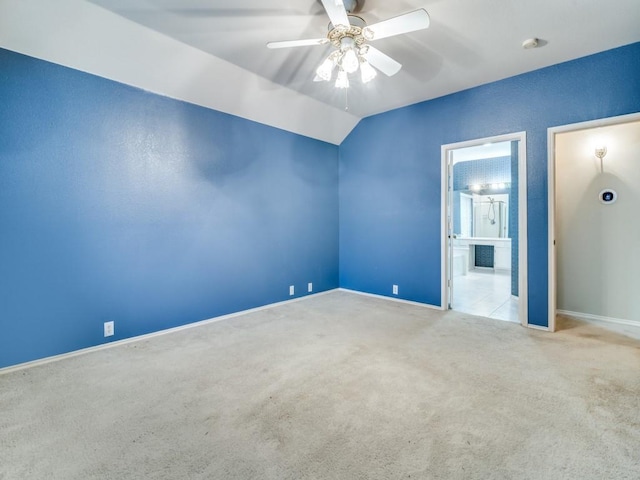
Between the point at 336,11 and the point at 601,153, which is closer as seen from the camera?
the point at 336,11

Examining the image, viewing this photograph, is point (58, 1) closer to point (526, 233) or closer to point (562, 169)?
point (526, 233)

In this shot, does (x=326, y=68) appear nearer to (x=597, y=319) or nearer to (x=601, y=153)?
(x=601, y=153)

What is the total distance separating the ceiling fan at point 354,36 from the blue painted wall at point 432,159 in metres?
1.77

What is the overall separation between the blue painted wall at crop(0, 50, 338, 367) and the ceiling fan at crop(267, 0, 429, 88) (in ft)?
5.45

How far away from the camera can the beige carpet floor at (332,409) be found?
1.43 metres

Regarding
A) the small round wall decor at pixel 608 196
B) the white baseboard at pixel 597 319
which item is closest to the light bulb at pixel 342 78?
the small round wall decor at pixel 608 196

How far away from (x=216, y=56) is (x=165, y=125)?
889mm

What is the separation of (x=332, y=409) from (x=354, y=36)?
257 cm

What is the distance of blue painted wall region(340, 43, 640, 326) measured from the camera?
2975 millimetres

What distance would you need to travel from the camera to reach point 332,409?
1.86 metres

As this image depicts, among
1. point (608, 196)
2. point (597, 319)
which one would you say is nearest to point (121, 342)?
point (597, 319)

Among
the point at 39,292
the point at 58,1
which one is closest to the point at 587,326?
the point at 39,292

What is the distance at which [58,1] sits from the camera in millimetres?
2170

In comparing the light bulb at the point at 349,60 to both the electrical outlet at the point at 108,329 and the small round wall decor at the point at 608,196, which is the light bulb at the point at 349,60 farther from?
the small round wall decor at the point at 608,196
